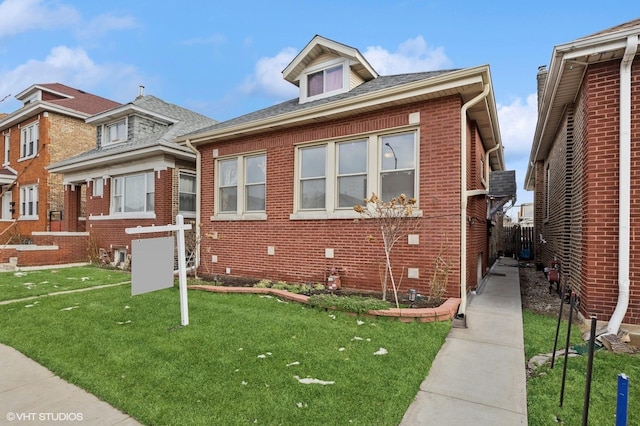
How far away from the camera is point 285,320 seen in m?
5.32

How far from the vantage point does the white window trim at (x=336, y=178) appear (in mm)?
7089

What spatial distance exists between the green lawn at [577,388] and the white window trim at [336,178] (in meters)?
3.37

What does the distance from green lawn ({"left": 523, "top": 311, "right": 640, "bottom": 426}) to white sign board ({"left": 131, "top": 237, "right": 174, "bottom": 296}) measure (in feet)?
15.4

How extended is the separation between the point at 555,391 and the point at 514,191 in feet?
37.9

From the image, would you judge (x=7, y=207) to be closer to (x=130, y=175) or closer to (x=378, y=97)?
(x=130, y=175)

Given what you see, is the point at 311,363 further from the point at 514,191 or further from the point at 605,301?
the point at 514,191

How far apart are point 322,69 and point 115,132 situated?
10716 mm

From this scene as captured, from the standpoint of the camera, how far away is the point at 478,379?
140 inches

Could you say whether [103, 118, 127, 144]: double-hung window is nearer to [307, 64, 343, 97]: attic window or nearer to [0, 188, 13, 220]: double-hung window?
[307, 64, 343, 97]: attic window

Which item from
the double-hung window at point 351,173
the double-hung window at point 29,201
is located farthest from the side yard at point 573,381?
the double-hung window at point 29,201

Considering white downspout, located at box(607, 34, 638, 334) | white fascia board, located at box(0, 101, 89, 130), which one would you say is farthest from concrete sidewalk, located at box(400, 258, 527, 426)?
white fascia board, located at box(0, 101, 89, 130)

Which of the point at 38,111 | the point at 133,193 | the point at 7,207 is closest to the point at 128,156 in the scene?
the point at 133,193

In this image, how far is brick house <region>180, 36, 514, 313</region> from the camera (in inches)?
253

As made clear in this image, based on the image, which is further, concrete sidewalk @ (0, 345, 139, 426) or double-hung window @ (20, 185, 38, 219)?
double-hung window @ (20, 185, 38, 219)
